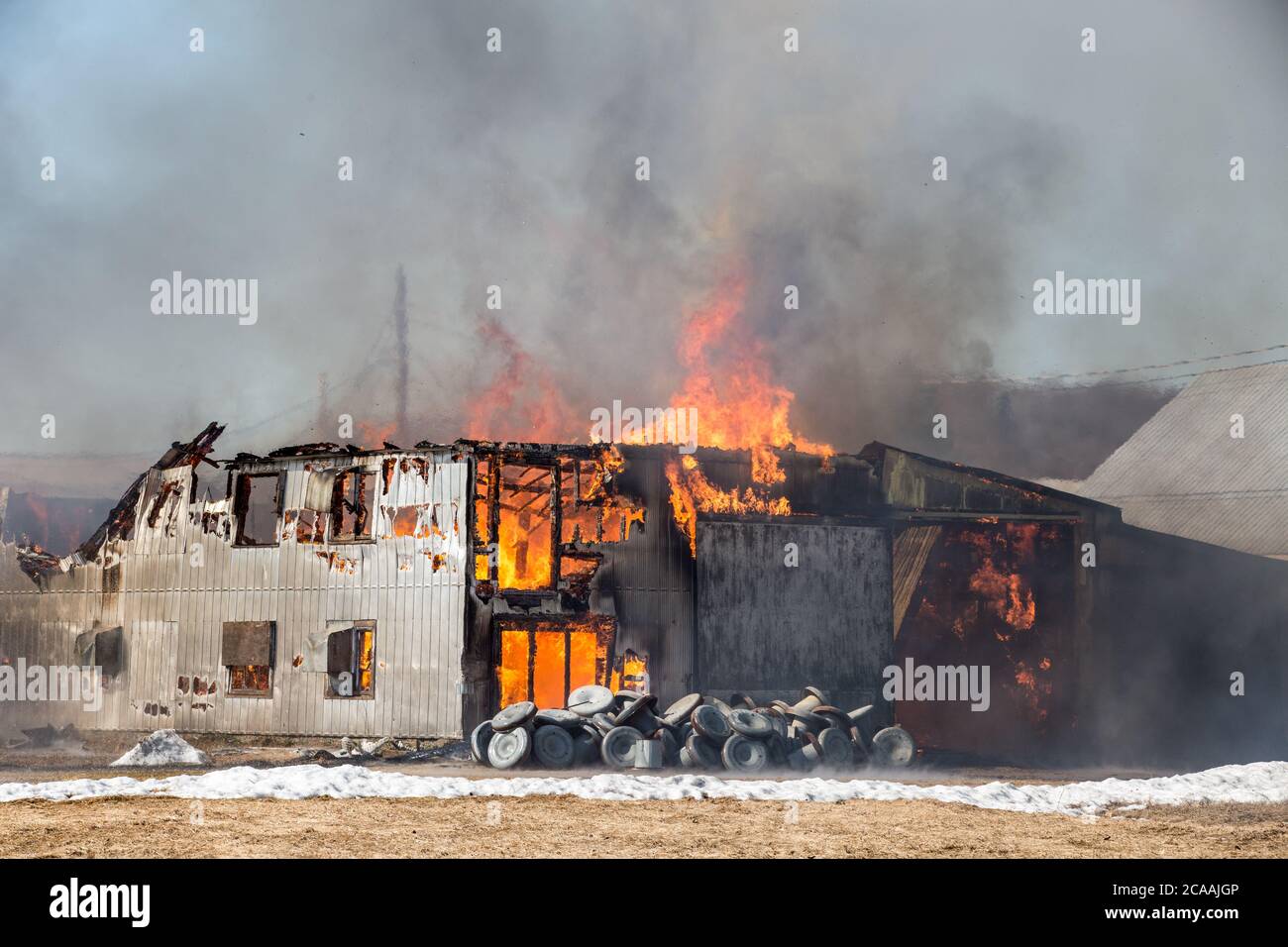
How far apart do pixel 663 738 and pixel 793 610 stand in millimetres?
7010

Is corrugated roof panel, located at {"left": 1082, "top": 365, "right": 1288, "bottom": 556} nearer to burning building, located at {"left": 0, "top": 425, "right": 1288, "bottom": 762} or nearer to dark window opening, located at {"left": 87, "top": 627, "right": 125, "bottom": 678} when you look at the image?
burning building, located at {"left": 0, "top": 425, "right": 1288, "bottom": 762}

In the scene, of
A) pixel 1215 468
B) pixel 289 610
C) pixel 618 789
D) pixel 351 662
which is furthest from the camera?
pixel 1215 468

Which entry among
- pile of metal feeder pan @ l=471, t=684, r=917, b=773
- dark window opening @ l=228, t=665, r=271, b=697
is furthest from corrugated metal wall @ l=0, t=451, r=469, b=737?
pile of metal feeder pan @ l=471, t=684, r=917, b=773

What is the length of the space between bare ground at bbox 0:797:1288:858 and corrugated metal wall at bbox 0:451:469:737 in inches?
369

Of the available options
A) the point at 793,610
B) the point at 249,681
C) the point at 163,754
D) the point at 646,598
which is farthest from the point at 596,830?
the point at 249,681

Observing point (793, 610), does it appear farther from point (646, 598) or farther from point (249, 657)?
point (249, 657)

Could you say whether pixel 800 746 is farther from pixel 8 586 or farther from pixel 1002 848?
pixel 8 586

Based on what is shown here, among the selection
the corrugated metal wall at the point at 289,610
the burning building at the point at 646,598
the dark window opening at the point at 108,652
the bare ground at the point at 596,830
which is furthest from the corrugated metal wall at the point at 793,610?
the dark window opening at the point at 108,652

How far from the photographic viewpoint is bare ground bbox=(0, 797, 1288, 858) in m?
14.5

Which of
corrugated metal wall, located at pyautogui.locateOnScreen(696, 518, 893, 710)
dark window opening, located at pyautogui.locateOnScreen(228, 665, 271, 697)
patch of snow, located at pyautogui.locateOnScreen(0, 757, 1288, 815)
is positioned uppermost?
corrugated metal wall, located at pyautogui.locateOnScreen(696, 518, 893, 710)

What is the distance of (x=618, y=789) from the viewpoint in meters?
20.2
